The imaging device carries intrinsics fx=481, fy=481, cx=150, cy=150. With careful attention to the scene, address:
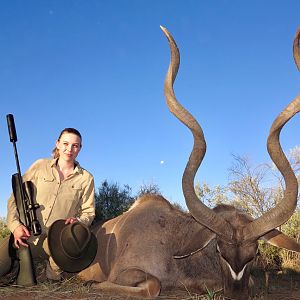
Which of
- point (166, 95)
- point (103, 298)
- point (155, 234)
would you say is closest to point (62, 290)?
point (103, 298)

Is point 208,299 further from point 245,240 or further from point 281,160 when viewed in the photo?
point 281,160

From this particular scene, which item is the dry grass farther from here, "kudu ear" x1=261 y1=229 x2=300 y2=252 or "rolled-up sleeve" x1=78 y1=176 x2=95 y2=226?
"rolled-up sleeve" x1=78 y1=176 x2=95 y2=226

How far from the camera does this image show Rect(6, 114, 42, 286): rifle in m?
4.39

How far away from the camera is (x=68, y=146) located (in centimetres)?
479

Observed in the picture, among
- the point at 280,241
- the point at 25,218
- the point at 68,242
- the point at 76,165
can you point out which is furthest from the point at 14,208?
the point at 280,241

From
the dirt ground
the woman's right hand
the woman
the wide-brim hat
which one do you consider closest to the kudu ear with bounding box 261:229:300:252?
the dirt ground

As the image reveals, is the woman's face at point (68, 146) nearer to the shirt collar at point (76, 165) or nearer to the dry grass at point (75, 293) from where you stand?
the shirt collar at point (76, 165)

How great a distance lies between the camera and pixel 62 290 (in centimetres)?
423

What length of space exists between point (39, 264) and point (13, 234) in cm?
154

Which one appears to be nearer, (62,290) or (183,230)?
(62,290)

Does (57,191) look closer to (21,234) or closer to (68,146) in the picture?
(68,146)

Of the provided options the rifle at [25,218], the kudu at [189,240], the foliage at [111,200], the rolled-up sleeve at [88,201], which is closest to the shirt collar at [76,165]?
the rolled-up sleeve at [88,201]

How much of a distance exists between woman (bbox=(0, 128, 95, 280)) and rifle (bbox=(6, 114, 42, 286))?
155 millimetres

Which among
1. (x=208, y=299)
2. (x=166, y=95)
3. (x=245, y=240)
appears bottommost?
(x=208, y=299)
